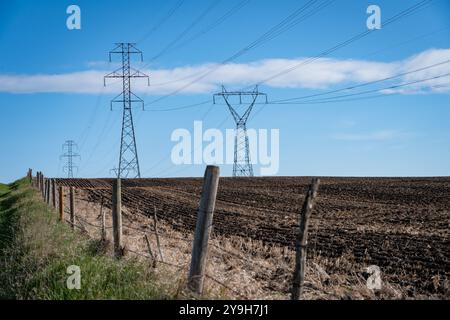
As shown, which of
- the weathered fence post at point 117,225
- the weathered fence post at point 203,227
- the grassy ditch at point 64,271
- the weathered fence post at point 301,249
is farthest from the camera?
the weathered fence post at point 117,225

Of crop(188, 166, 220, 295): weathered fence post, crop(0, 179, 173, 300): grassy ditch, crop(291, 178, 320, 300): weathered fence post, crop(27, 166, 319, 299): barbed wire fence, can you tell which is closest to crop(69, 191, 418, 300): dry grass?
crop(27, 166, 319, 299): barbed wire fence

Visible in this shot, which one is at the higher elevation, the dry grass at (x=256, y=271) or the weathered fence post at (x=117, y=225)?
the weathered fence post at (x=117, y=225)

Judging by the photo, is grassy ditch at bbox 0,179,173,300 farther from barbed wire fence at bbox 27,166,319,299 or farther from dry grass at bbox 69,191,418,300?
barbed wire fence at bbox 27,166,319,299

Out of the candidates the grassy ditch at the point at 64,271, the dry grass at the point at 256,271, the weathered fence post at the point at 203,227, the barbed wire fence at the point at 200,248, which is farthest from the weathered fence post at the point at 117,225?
the weathered fence post at the point at 203,227

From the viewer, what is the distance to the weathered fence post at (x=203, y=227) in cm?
721

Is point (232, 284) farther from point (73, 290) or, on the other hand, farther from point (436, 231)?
point (436, 231)

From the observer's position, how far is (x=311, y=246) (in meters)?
15.4

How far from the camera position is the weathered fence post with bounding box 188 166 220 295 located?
721cm

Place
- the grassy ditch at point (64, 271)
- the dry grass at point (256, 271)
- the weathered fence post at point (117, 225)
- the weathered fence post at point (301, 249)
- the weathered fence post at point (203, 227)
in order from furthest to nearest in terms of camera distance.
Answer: the weathered fence post at point (117, 225), the dry grass at point (256, 271), the grassy ditch at point (64, 271), the weathered fence post at point (203, 227), the weathered fence post at point (301, 249)

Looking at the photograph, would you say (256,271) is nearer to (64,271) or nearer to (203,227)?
(64,271)

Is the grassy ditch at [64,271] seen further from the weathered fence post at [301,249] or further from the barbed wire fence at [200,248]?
the weathered fence post at [301,249]

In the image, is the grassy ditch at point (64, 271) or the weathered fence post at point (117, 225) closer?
the grassy ditch at point (64, 271)
